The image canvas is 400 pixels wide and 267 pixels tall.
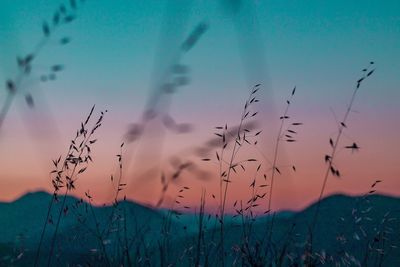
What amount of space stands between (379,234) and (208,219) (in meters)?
1.05

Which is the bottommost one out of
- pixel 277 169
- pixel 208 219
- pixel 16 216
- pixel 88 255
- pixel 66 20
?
pixel 16 216

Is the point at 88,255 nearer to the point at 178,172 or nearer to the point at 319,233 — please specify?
the point at 178,172

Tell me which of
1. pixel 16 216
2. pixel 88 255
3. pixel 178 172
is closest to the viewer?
pixel 178 172

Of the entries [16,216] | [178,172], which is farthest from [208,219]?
[16,216]

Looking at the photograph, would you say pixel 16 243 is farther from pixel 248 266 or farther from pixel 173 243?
pixel 248 266

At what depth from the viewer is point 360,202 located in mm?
3758

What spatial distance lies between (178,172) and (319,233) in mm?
21244

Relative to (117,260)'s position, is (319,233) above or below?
below

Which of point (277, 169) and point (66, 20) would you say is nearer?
point (66, 20)

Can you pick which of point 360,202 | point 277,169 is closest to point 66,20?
point 277,169

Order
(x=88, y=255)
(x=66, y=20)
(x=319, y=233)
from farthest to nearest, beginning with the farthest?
(x=319, y=233), (x=88, y=255), (x=66, y=20)

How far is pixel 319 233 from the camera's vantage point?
22141 millimetres

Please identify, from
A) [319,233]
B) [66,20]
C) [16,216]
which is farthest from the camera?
[16,216]

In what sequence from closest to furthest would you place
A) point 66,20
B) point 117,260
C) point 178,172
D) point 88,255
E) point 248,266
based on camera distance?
point 178,172, point 66,20, point 248,266, point 117,260, point 88,255
